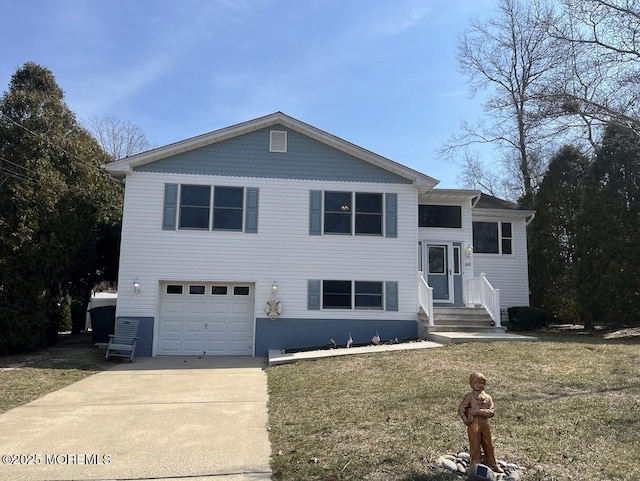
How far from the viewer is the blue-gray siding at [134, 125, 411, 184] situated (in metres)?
14.0

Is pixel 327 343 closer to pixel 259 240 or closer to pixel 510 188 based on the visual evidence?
pixel 259 240

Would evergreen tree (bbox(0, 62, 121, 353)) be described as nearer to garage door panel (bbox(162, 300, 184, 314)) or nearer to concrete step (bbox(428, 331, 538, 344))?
garage door panel (bbox(162, 300, 184, 314))

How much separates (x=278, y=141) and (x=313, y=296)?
4.60m

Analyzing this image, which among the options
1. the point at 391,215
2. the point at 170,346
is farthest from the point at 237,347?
the point at 391,215

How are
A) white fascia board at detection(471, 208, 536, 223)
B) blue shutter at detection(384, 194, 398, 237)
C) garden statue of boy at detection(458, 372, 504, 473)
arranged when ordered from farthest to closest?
white fascia board at detection(471, 208, 536, 223) < blue shutter at detection(384, 194, 398, 237) < garden statue of boy at detection(458, 372, 504, 473)

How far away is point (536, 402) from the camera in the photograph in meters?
6.31

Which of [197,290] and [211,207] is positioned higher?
[211,207]

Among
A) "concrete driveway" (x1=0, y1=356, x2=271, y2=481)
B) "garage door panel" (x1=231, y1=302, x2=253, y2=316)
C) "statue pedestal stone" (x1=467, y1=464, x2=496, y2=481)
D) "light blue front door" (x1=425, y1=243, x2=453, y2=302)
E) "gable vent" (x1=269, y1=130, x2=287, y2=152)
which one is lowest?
"concrete driveway" (x1=0, y1=356, x2=271, y2=481)

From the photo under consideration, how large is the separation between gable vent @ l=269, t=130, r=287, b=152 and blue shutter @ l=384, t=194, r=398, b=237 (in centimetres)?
336

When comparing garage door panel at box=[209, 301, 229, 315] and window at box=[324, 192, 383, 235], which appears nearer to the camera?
garage door panel at box=[209, 301, 229, 315]

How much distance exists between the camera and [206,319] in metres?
13.9

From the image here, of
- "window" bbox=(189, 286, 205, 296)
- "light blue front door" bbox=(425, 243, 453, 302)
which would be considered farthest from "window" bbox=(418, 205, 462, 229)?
"window" bbox=(189, 286, 205, 296)

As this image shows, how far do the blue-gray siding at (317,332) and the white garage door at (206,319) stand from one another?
51cm

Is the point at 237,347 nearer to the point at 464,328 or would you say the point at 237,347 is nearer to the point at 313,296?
the point at 313,296
